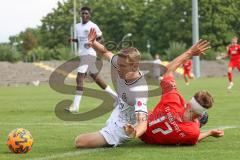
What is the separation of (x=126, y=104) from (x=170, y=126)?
2.25 ft

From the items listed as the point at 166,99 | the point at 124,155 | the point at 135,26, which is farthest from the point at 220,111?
the point at 135,26

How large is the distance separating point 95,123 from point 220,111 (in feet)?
12.2

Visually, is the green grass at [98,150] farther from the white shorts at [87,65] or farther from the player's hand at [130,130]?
the white shorts at [87,65]

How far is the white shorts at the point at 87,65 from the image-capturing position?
15.2m

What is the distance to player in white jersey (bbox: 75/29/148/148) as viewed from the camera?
739 cm

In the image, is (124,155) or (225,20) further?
(225,20)

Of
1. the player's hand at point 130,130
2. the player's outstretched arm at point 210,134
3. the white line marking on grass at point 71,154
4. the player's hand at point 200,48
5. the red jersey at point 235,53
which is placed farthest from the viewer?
the red jersey at point 235,53

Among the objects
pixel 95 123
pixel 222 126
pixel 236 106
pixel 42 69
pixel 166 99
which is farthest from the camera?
pixel 42 69

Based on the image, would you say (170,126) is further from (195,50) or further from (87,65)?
(87,65)

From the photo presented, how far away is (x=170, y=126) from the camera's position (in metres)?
7.98

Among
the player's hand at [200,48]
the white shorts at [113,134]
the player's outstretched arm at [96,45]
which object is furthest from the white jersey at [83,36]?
the player's hand at [200,48]

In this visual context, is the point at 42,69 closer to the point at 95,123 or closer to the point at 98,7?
the point at 95,123

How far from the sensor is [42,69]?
178ft

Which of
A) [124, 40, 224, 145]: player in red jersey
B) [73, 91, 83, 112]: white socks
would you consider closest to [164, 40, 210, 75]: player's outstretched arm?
[124, 40, 224, 145]: player in red jersey
